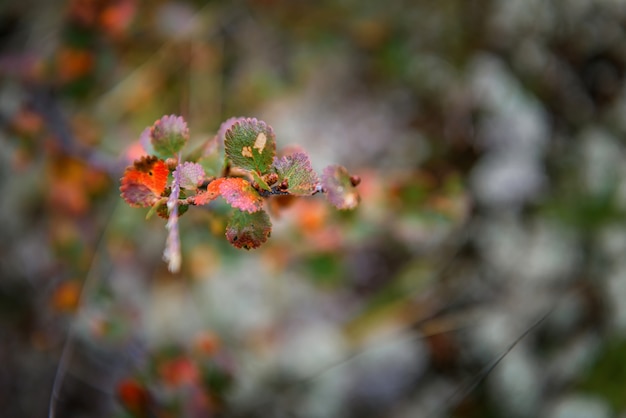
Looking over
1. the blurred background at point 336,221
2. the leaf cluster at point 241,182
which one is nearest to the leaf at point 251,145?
the leaf cluster at point 241,182

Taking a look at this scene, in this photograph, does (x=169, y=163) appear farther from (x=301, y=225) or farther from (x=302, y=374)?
(x=302, y=374)

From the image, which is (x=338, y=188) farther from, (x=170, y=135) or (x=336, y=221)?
(x=336, y=221)

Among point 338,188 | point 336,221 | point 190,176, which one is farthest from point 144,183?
point 336,221

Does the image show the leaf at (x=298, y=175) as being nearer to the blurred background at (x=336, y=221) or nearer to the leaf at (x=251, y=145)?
the leaf at (x=251, y=145)

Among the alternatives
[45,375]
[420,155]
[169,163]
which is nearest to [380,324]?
[420,155]

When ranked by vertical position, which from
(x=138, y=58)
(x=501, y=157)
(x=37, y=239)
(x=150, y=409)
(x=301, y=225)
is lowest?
(x=150, y=409)

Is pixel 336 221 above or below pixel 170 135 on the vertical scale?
above

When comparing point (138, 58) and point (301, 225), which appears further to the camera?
point (138, 58)
